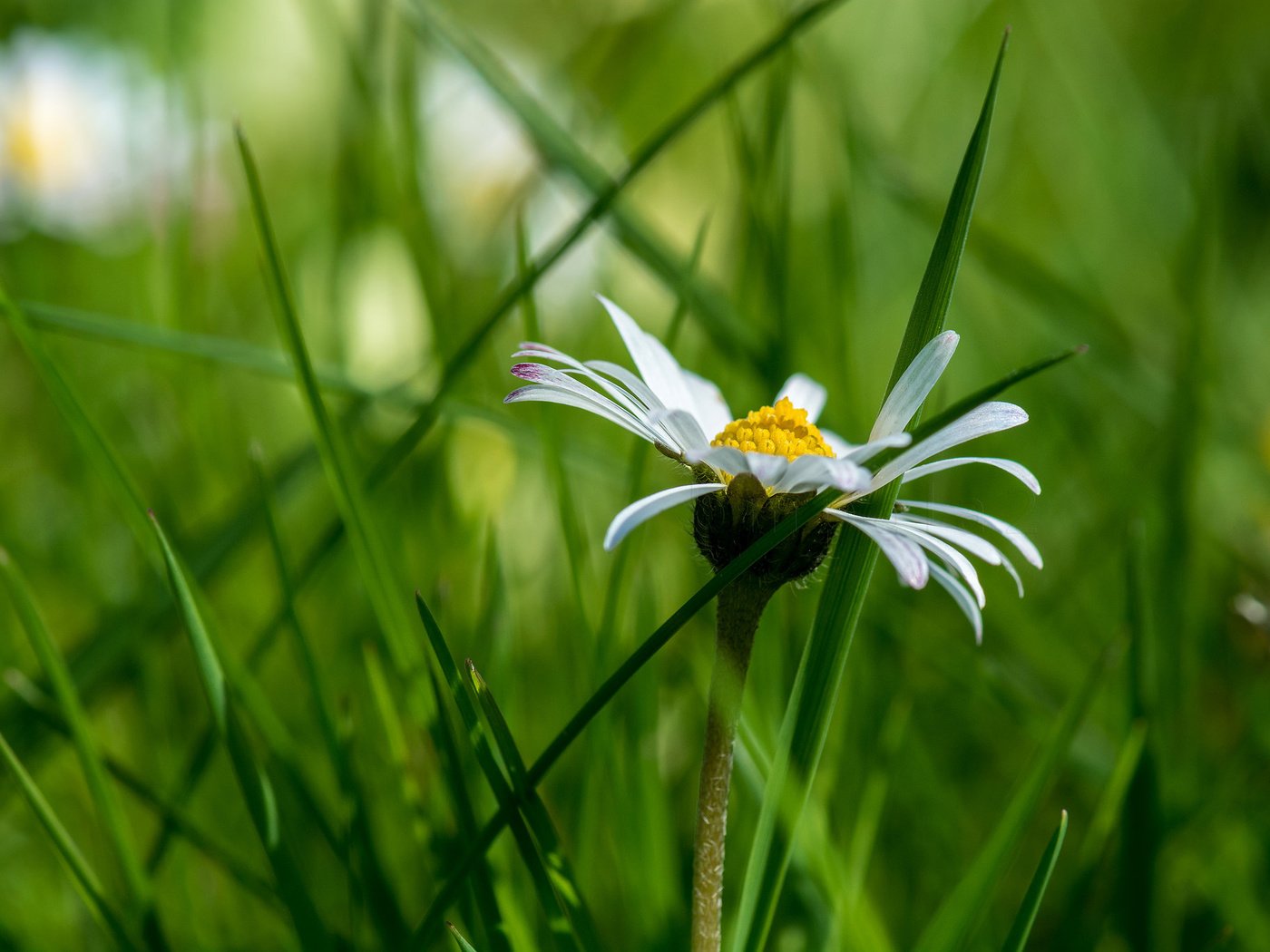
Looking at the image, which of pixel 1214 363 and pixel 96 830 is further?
pixel 1214 363

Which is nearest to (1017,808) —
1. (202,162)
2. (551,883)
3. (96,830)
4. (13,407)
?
(551,883)

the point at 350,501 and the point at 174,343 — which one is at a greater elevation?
the point at 174,343

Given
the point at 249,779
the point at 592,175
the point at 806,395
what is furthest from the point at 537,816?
the point at 592,175

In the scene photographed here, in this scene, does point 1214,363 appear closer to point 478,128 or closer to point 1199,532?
point 1199,532

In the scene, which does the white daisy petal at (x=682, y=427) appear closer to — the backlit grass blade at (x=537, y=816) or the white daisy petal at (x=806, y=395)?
the backlit grass blade at (x=537, y=816)

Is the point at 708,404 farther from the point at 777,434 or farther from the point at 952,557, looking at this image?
the point at 952,557

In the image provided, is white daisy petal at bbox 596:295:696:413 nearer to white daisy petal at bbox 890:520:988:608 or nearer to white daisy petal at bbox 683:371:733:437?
white daisy petal at bbox 683:371:733:437

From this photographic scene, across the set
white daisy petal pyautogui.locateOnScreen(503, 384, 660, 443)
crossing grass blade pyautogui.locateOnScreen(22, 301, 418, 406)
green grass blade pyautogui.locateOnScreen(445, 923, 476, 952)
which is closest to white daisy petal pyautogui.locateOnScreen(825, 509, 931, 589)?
white daisy petal pyautogui.locateOnScreen(503, 384, 660, 443)

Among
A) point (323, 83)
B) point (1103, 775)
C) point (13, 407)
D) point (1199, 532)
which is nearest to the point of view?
point (1103, 775)
